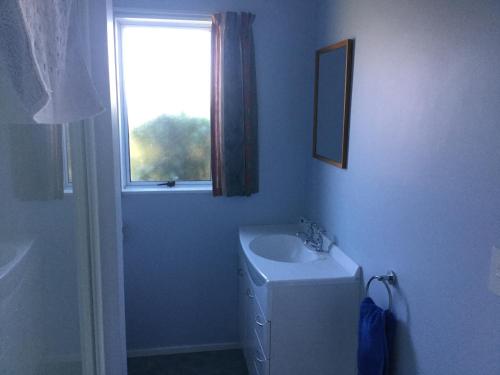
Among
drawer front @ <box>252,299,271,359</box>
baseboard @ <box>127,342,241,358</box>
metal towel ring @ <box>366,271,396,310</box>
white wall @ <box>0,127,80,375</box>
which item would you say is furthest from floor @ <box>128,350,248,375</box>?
white wall @ <box>0,127,80,375</box>

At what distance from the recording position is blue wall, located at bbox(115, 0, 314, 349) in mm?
2705

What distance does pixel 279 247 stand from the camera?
2.67m

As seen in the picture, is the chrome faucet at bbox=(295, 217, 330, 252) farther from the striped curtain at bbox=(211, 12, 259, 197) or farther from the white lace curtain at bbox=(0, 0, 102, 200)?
the white lace curtain at bbox=(0, 0, 102, 200)

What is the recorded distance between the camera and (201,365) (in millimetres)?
2828

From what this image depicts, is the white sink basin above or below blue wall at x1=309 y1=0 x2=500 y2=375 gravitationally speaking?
below

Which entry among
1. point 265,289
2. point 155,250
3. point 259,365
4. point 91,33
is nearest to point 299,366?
point 259,365

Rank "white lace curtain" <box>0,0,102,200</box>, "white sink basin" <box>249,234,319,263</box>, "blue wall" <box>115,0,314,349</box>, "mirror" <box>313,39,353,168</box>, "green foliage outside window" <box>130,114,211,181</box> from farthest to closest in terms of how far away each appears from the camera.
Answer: "green foliage outside window" <box>130,114,211,181</box> → "blue wall" <box>115,0,314,349</box> → "white sink basin" <box>249,234,319,263</box> → "mirror" <box>313,39,353,168</box> → "white lace curtain" <box>0,0,102,200</box>

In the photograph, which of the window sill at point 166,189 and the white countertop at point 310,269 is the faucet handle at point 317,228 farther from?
the window sill at point 166,189

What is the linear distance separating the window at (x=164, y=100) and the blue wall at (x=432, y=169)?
1122 millimetres

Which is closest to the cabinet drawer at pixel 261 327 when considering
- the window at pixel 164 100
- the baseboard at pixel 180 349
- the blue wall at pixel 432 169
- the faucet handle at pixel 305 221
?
the blue wall at pixel 432 169

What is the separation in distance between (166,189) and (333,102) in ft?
3.92

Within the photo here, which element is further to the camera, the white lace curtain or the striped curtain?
the striped curtain

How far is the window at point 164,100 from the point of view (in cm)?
271

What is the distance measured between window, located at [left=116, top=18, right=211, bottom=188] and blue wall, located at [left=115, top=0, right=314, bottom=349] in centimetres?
23
